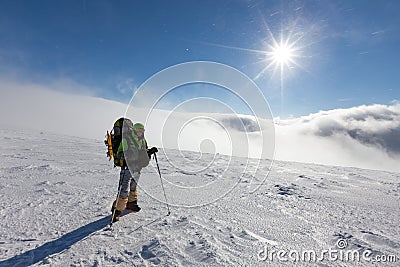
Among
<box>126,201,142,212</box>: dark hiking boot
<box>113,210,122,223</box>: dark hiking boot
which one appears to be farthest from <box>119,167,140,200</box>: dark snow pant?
<box>126,201,142,212</box>: dark hiking boot

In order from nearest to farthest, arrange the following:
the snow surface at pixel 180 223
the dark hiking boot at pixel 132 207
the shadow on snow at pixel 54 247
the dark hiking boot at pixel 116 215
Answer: the shadow on snow at pixel 54 247
the snow surface at pixel 180 223
the dark hiking boot at pixel 116 215
the dark hiking boot at pixel 132 207

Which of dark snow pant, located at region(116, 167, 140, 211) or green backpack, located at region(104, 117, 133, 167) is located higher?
green backpack, located at region(104, 117, 133, 167)

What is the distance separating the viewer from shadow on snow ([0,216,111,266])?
3.54 metres

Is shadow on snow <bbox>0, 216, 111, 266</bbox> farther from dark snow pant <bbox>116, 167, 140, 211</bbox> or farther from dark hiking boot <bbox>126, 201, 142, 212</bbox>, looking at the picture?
dark hiking boot <bbox>126, 201, 142, 212</bbox>

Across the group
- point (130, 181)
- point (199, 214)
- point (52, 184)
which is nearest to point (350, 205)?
point (199, 214)

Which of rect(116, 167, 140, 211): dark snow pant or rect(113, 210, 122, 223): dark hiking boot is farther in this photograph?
rect(116, 167, 140, 211): dark snow pant

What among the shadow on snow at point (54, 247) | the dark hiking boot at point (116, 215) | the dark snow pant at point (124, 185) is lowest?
the shadow on snow at point (54, 247)

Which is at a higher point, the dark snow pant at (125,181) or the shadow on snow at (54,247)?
the dark snow pant at (125,181)

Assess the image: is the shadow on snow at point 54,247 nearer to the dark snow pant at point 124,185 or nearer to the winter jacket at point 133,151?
the dark snow pant at point 124,185

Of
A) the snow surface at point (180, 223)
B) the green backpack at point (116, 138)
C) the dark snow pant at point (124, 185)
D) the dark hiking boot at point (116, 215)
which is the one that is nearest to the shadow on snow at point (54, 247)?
the snow surface at point (180, 223)

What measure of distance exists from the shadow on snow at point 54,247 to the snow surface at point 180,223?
0.01 metres

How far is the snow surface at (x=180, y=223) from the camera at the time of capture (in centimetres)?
384

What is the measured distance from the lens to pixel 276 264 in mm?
3738

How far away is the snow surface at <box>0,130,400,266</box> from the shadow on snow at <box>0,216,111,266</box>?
0.05 ft
